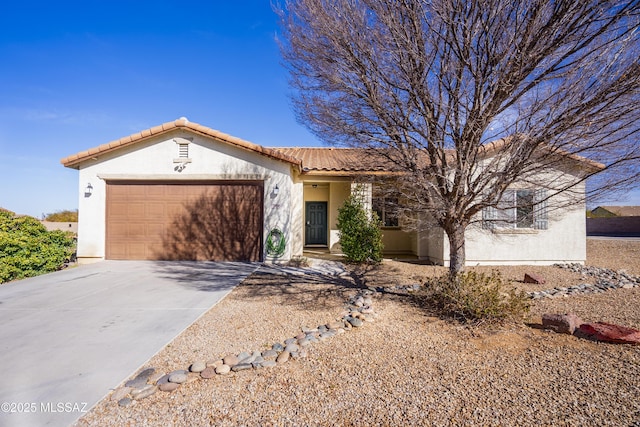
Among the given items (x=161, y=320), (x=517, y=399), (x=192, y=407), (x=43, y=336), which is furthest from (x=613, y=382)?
(x=43, y=336)

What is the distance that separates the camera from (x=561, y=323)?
4172 mm

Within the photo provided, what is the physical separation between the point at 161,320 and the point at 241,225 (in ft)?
18.4

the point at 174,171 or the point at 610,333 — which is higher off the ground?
the point at 174,171

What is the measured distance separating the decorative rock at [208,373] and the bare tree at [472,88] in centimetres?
386

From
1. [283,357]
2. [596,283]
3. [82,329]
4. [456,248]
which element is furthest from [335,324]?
[596,283]

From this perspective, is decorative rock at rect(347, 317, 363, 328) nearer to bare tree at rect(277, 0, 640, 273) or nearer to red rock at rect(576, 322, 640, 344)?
bare tree at rect(277, 0, 640, 273)

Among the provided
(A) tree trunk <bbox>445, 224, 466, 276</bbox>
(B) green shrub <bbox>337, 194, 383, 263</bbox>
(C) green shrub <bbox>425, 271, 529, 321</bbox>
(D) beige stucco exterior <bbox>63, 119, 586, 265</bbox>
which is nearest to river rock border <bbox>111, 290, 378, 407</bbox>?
(C) green shrub <bbox>425, 271, 529, 321</bbox>

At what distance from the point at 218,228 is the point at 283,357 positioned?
738 cm

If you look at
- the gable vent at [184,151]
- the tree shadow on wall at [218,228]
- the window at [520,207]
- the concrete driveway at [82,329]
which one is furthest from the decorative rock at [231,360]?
the gable vent at [184,151]

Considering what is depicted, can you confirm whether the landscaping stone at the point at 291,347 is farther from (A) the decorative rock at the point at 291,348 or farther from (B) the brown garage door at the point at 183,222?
(B) the brown garage door at the point at 183,222

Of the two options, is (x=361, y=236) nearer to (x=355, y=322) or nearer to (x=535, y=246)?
(x=355, y=322)

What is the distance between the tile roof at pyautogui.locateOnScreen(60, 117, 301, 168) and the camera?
9.86 metres

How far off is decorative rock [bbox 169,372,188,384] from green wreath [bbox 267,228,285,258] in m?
6.84

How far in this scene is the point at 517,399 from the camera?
8.91 ft
